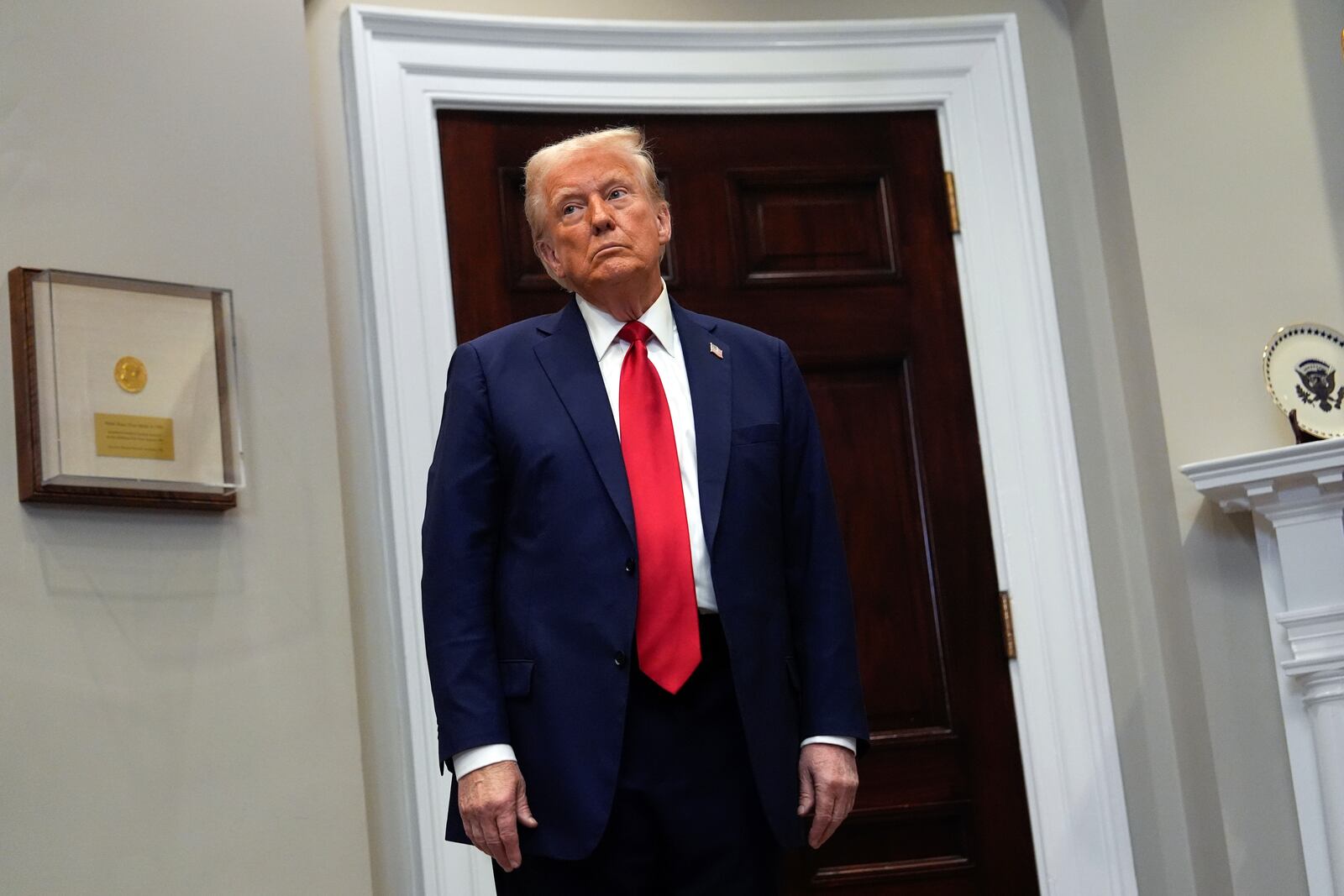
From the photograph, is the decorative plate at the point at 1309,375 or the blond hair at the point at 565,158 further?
the decorative plate at the point at 1309,375

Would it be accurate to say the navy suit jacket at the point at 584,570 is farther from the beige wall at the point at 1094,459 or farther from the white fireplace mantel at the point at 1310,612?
the white fireplace mantel at the point at 1310,612

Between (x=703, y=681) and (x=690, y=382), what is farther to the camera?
(x=690, y=382)

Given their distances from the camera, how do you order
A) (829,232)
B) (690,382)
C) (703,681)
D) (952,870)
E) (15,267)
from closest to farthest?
(703,681) → (690,382) → (15,267) → (952,870) → (829,232)

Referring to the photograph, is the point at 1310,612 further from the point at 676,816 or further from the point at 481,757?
the point at 481,757

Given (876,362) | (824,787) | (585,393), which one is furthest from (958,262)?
(824,787)

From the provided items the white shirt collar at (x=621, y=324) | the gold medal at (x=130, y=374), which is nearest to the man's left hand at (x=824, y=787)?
the white shirt collar at (x=621, y=324)

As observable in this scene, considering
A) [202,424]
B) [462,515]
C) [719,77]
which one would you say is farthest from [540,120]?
[462,515]

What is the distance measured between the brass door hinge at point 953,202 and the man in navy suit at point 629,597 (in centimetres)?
132

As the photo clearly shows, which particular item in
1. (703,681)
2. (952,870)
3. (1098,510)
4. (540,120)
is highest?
(540,120)

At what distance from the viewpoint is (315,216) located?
2965 mm

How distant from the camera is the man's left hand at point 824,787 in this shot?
2.11 m

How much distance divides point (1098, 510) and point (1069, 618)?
0.79ft

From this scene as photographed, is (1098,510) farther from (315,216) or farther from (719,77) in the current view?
(315,216)

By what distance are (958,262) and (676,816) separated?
5.95 ft
